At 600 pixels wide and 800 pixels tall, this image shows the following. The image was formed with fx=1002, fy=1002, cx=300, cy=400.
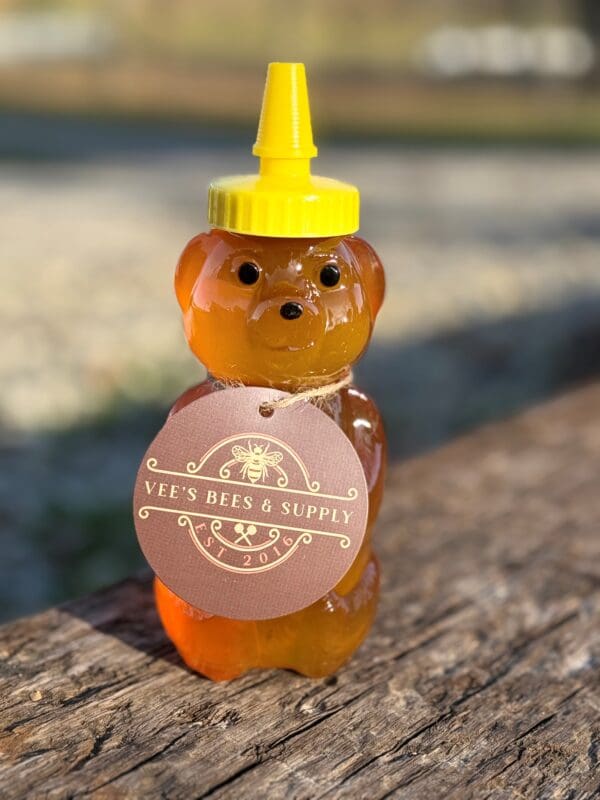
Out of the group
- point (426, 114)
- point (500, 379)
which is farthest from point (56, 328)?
point (426, 114)

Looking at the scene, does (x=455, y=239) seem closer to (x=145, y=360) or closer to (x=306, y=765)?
(x=145, y=360)

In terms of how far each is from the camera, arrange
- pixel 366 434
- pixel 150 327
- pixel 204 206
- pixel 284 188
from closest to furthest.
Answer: pixel 284 188 < pixel 366 434 < pixel 150 327 < pixel 204 206

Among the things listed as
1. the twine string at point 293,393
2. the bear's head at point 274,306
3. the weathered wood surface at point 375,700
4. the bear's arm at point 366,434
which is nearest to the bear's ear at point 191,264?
the bear's head at point 274,306

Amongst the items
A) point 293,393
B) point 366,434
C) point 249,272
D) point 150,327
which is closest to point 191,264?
point 249,272

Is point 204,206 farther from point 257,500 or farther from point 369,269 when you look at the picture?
point 257,500

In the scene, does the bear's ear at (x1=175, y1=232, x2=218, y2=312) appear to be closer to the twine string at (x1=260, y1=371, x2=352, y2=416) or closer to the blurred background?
the twine string at (x1=260, y1=371, x2=352, y2=416)

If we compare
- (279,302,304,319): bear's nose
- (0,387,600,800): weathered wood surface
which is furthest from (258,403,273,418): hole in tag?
(0,387,600,800): weathered wood surface
